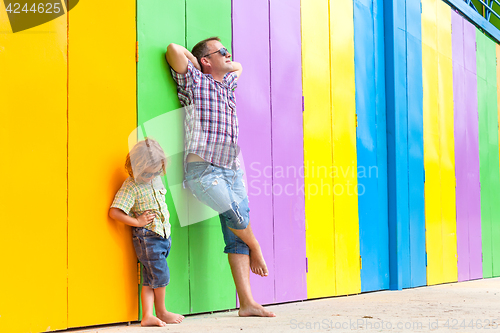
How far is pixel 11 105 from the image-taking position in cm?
205

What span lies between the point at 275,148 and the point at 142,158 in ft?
3.69

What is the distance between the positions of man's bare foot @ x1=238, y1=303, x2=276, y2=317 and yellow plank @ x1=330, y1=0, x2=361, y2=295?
47.9 inches

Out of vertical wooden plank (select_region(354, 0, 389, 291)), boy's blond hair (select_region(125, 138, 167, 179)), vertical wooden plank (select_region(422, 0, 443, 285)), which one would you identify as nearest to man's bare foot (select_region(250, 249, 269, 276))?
boy's blond hair (select_region(125, 138, 167, 179))

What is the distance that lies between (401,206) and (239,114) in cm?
191

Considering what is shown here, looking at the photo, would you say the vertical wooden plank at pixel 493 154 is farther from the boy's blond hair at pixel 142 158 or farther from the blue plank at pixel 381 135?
the boy's blond hair at pixel 142 158

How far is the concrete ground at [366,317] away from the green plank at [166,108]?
8.8 inches

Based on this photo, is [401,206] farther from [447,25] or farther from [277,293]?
[447,25]

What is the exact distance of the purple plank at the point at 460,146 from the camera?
518 centimetres

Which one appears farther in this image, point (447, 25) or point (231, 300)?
point (447, 25)

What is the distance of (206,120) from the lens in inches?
105

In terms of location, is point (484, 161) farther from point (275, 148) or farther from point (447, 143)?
point (275, 148)

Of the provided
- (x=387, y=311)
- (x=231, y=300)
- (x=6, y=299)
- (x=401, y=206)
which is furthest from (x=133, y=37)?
(x=401, y=206)

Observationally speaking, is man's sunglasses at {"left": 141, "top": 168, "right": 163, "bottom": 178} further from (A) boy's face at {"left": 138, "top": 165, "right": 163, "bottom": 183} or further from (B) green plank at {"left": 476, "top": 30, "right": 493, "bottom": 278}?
(B) green plank at {"left": 476, "top": 30, "right": 493, "bottom": 278}

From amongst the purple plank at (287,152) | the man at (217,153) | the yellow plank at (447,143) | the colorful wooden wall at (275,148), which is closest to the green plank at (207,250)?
the colorful wooden wall at (275,148)
